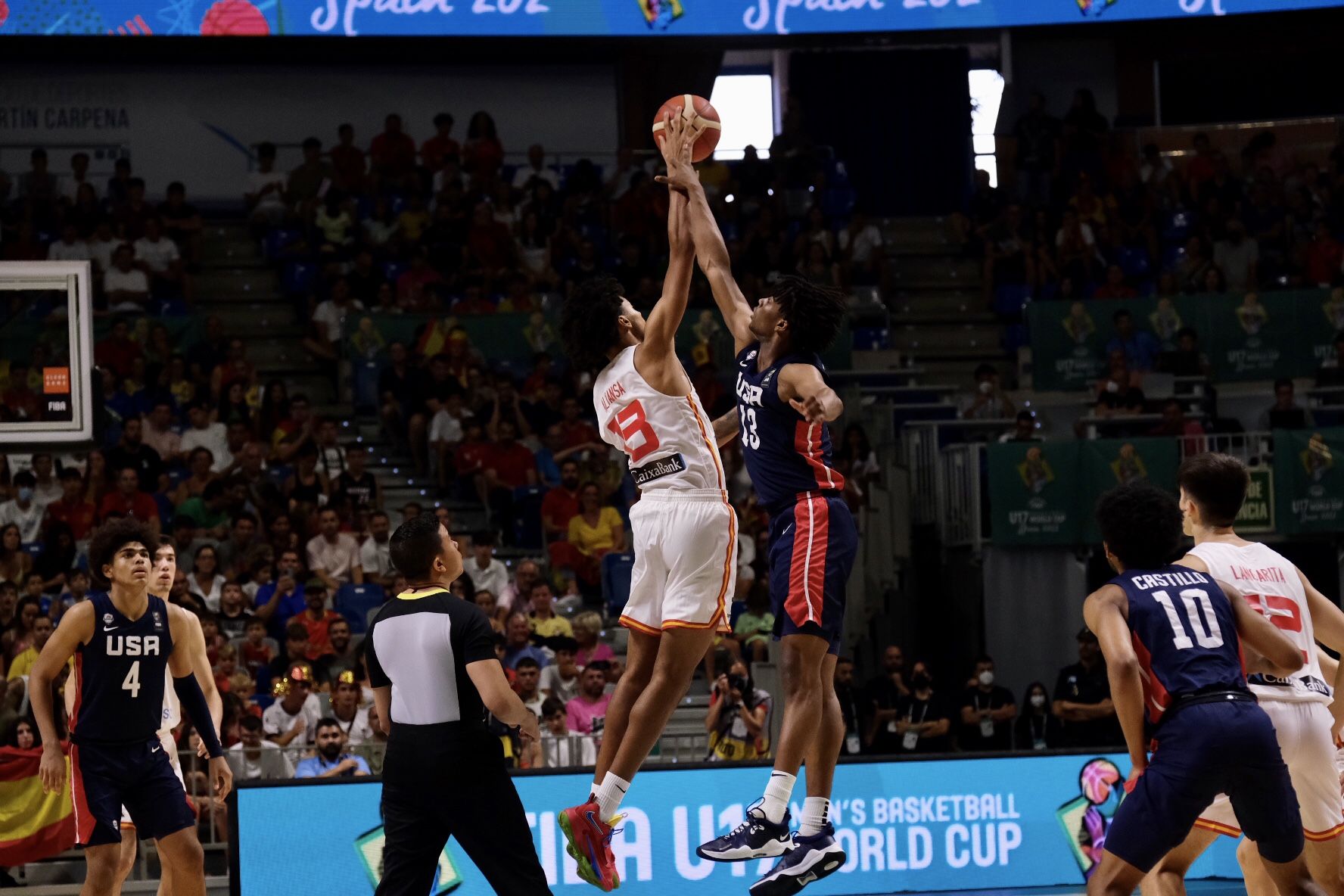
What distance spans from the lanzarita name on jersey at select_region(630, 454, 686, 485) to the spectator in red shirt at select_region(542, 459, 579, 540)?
8.43 meters

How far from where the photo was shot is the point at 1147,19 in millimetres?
19000

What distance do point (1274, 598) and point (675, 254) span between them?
2.68m

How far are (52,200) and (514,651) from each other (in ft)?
28.9

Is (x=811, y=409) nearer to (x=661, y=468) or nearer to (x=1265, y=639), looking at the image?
(x=661, y=468)

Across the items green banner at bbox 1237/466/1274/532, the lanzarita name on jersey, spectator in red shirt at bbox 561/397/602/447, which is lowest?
green banner at bbox 1237/466/1274/532

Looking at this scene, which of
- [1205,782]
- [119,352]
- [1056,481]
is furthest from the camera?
[119,352]

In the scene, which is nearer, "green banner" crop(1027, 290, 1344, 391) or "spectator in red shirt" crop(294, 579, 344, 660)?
"spectator in red shirt" crop(294, 579, 344, 660)

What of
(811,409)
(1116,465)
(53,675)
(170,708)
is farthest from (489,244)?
(811,409)

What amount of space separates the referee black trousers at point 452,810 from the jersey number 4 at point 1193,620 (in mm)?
2474

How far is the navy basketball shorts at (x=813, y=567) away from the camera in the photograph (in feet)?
23.3

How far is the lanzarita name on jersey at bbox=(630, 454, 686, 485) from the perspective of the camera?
7.26 m

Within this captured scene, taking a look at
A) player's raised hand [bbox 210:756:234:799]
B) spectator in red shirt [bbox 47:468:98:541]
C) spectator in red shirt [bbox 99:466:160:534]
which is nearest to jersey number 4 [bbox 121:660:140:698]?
player's raised hand [bbox 210:756:234:799]

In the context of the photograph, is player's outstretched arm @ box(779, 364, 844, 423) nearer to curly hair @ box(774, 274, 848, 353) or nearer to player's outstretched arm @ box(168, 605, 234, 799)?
curly hair @ box(774, 274, 848, 353)

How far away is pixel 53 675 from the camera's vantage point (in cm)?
821
